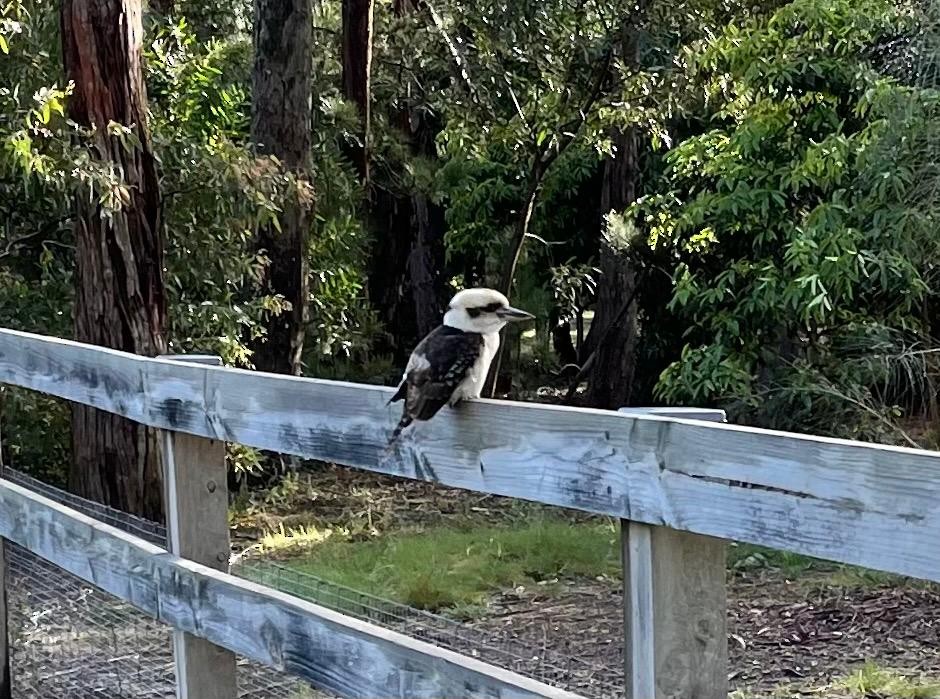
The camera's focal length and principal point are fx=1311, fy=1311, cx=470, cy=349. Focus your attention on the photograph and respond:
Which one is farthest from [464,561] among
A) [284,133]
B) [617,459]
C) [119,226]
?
[617,459]

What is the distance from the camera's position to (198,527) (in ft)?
10.2

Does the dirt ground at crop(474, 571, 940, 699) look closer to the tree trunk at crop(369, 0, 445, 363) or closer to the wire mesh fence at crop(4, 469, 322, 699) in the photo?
the wire mesh fence at crop(4, 469, 322, 699)

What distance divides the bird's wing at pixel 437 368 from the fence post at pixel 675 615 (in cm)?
69

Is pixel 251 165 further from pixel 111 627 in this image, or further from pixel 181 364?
pixel 181 364

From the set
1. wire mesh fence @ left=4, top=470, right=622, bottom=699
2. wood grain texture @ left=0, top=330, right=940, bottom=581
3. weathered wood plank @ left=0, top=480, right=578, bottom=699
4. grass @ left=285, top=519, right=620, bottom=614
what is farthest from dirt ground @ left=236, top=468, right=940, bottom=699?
wood grain texture @ left=0, top=330, right=940, bottom=581

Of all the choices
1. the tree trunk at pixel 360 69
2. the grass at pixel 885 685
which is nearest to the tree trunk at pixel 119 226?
the grass at pixel 885 685

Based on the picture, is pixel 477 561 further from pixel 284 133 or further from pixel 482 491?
pixel 482 491

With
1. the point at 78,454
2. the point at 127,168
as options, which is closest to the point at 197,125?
the point at 127,168

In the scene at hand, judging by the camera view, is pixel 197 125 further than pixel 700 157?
No

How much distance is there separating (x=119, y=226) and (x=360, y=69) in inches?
270

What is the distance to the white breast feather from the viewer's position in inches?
102

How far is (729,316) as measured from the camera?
959 cm

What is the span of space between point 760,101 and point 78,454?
5.01m

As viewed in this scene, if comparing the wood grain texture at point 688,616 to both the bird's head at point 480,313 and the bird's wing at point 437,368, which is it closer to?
the bird's wing at point 437,368
